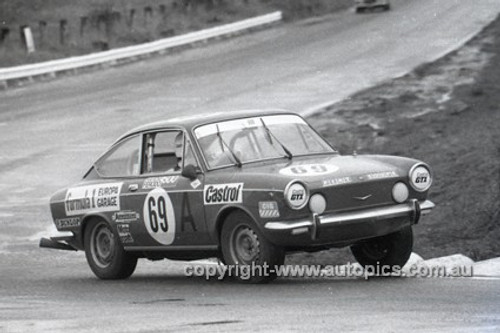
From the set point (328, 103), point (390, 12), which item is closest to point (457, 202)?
point (328, 103)

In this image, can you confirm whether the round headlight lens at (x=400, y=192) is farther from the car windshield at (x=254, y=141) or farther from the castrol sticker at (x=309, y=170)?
the car windshield at (x=254, y=141)

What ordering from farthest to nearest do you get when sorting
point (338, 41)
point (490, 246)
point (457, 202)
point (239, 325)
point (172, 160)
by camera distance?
1. point (338, 41)
2. point (457, 202)
3. point (490, 246)
4. point (172, 160)
5. point (239, 325)

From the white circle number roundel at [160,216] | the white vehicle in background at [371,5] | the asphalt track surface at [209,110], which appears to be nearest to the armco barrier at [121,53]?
the asphalt track surface at [209,110]

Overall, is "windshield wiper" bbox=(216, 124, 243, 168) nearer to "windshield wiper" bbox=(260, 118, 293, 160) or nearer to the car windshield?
the car windshield

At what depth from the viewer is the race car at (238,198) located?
31.1 ft

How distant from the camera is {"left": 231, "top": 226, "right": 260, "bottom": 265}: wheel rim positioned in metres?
9.64

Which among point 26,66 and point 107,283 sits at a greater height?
point 107,283

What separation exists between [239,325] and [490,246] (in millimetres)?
4947

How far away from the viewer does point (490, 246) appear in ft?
38.8

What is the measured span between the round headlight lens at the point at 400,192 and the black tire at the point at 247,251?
1002 mm

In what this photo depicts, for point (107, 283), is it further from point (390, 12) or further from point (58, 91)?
point (390, 12)

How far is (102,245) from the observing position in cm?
1137

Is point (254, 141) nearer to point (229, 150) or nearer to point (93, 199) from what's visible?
point (229, 150)

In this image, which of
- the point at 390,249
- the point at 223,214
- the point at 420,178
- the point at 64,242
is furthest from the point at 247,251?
the point at 64,242
